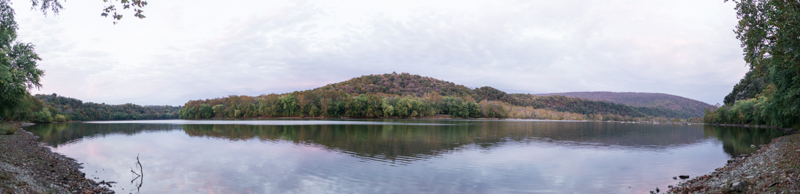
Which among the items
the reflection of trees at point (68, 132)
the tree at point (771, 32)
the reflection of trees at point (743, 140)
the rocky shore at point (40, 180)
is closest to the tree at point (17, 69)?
the reflection of trees at point (68, 132)

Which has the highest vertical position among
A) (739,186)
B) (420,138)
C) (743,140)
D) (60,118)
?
(739,186)

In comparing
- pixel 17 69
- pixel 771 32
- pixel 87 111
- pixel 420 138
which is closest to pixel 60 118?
pixel 87 111

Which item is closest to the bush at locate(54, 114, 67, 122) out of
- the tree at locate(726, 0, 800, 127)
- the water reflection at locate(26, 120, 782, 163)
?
the water reflection at locate(26, 120, 782, 163)

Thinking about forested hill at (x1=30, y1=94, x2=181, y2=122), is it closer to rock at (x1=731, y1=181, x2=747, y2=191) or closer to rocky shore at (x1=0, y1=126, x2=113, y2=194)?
rocky shore at (x1=0, y1=126, x2=113, y2=194)

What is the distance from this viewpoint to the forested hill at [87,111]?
267 ft

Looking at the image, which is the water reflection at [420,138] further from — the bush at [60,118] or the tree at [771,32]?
the bush at [60,118]

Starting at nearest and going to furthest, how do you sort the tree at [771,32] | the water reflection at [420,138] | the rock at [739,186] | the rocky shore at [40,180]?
the rocky shore at [40,180], the rock at [739,186], the tree at [771,32], the water reflection at [420,138]

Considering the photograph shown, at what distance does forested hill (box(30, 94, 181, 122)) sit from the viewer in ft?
267

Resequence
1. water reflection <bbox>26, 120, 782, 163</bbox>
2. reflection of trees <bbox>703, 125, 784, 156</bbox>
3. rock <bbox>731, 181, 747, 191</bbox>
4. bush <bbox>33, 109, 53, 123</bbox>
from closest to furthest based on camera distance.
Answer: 1. rock <bbox>731, 181, 747, 191</bbox>
2. water reflection <bbox>26, 120, 782, 163</bbox>
3. reflection of trees <bbox>703, 125, 784, 156</bbox>
4. bush <bbox>33, 109, 53, 123</bbox>

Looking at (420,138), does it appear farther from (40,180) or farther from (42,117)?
(42,117)

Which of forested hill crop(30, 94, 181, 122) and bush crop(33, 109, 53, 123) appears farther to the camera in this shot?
forested hill crop(30, 94, 181, 122)

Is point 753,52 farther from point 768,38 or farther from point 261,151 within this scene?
point 261,151

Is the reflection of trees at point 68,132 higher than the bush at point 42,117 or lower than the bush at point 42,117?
lower

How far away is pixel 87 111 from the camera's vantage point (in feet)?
395
